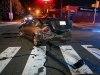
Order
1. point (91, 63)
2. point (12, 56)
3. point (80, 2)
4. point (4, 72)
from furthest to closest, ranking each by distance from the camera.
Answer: point (80, 2) → point (12, 56) → point (91, 63) → point (4, 72)

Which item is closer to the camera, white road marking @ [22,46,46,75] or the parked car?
white road marking @ [22,46,46,75]

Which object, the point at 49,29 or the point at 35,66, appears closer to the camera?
the point at 35,66

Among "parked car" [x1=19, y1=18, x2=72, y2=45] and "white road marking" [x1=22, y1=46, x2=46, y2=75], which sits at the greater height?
"parked car" [x1=19, y1=18, x2=72, y2=45]

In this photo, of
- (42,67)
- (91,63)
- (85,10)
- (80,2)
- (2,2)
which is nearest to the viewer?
(42,67)

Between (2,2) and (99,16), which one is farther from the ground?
(2,2)

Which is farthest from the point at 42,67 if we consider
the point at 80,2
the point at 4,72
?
the point at 80,2

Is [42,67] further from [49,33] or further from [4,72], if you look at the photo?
[49,33]

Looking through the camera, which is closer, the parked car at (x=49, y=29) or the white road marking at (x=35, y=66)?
the white road marking at (x=35, y=66)

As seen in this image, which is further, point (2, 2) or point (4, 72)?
point (2, 2)

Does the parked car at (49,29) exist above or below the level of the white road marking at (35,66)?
above

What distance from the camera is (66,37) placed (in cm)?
998

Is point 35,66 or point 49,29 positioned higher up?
point 49,29

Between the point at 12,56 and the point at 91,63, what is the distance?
348 cm

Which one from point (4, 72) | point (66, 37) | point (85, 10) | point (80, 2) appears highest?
point (80, 2)
